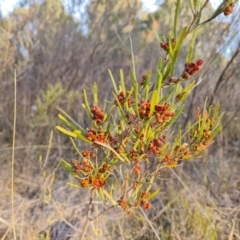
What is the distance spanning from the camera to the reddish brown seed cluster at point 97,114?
884 millimetres

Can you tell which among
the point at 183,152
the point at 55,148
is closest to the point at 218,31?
the point at 55,148

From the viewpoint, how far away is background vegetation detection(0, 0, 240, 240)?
2.05 m

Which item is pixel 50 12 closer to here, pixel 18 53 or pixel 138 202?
pixel 18 53

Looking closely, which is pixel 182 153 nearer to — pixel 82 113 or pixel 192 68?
pixel 192 68

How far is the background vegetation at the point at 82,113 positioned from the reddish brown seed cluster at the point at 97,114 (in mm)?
584

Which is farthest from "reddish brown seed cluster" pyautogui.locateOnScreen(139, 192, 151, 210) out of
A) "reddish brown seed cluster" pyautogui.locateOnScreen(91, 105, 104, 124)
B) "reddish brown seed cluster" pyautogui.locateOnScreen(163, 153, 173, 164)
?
"reddish brown seed cluster" pyautogui.locateOnScreen(91, 105, 104, 124)

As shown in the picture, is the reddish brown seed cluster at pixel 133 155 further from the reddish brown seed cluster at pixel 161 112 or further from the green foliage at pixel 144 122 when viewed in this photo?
the reddish brown seed cluster at pixel 161 112

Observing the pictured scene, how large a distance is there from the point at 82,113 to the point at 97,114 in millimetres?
2345

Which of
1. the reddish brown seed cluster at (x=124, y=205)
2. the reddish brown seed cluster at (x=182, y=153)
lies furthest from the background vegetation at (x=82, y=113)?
the reddish brown seed cluster at (x=182, y=153)

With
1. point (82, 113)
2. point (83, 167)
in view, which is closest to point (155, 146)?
point (83, 167)

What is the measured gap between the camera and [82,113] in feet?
10.6

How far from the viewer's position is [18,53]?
3.17 m

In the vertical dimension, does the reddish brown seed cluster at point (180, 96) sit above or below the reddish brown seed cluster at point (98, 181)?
above

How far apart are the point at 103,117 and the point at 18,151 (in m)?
2.10
